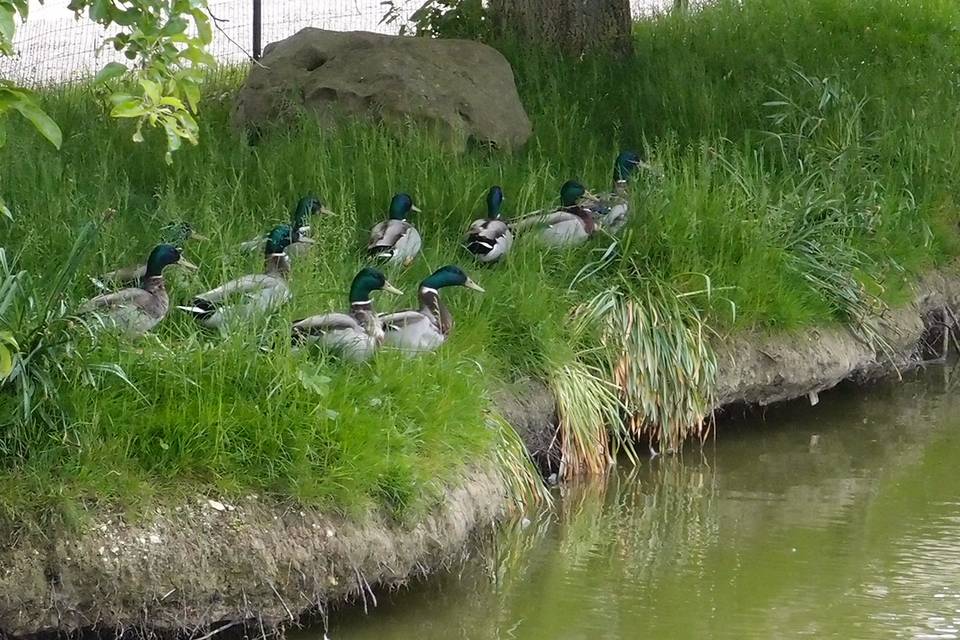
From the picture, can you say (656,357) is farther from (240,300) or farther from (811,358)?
(240,300)

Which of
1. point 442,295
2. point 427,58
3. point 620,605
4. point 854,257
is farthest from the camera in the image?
point 427,58

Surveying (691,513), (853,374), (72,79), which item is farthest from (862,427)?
(72,79)

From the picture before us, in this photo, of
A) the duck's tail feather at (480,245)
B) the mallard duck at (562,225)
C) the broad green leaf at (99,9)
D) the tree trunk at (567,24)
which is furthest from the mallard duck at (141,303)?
the tree trunk at (567,24)

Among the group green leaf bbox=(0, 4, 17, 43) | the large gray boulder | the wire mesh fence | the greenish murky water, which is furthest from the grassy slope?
the wire mesh fence

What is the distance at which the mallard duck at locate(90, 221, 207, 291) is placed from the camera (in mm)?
6348

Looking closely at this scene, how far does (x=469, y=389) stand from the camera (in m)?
6.23

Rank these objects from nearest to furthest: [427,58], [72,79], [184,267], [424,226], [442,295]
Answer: [184,267]
[442,295]
[424,226]
[427,58]
[72,79]

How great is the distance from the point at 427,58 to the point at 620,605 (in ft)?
15.9

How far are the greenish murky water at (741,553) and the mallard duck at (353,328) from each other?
102cm

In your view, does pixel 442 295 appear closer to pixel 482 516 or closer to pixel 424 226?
pixel 424 226

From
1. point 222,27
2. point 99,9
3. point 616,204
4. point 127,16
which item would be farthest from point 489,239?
point 222,27

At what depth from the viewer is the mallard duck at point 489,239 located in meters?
7.69

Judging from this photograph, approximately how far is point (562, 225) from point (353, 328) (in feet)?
7.46

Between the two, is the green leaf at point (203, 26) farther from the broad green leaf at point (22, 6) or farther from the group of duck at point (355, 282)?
the group of duck at point (355, 282)
